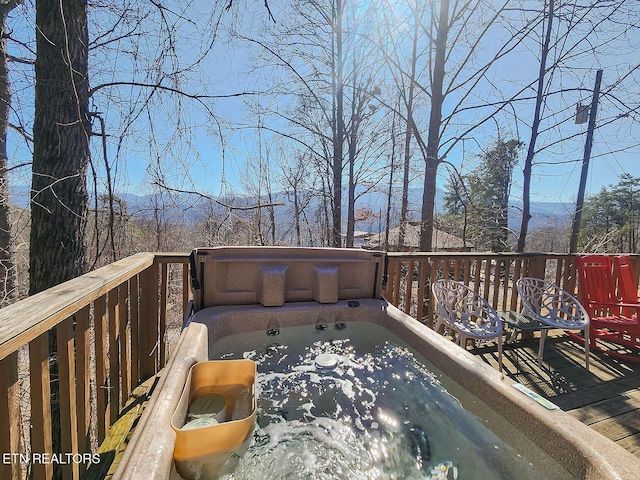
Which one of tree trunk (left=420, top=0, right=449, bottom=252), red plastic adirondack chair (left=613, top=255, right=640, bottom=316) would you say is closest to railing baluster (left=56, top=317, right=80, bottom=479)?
tree trunk (left=420, top=0, right=449, bottom=252)

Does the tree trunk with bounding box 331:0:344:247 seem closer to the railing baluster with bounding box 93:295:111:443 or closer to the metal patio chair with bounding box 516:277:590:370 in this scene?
the metal patio chair with bounding box 516:277:590:370

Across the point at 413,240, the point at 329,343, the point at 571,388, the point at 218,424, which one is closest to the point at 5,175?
the point at 218,424

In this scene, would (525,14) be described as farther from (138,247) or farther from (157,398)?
(138,247)

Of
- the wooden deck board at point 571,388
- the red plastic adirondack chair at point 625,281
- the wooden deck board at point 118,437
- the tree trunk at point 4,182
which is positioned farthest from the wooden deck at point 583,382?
the tree trunk at point 4,182

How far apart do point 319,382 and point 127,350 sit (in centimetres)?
126

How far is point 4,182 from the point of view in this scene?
7.54 ft

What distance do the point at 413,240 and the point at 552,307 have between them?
205 inches

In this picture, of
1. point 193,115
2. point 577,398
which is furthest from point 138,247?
point 577,398

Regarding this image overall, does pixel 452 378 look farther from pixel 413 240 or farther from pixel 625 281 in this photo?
pixel 413 240

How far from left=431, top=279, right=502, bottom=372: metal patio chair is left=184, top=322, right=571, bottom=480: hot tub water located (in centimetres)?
52

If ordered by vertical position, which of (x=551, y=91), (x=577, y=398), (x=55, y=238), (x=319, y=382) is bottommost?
(x=577, y=398)

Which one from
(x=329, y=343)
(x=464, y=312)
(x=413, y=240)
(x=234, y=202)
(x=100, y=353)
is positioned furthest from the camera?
(x=413, y=240)

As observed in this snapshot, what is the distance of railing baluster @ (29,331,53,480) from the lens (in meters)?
0.93

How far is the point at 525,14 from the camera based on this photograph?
12.5ft
